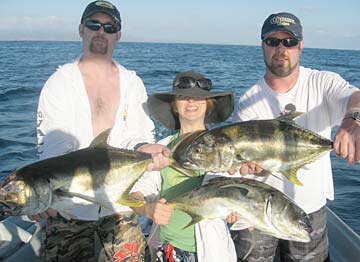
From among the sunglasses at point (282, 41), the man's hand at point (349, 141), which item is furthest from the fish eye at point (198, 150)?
the sunglasses at point (282, 41)

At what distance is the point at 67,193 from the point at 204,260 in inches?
49.0

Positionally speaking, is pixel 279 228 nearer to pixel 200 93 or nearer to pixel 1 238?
pixel 200 93

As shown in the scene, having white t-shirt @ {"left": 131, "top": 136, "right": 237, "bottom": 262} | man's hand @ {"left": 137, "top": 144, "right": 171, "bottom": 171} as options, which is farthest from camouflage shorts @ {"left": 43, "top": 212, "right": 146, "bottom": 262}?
man's hand @ {"left": 137, "top": 144, "right": 171, "bottom": 171}

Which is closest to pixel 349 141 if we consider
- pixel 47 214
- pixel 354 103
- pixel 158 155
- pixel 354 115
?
pixel 354 115

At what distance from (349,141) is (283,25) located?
157 cm

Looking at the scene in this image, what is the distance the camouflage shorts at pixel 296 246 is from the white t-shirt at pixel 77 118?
4.16 ft

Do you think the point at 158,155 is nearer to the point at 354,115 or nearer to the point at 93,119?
the point at 93,119

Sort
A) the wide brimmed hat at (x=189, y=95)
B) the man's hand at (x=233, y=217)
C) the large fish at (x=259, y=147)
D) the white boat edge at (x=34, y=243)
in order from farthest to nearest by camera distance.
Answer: the white boat edge at (x=34, y=243) < the wide brimmed hat at (x=189, y=95) < the large fish at (x=259, y=147) < the man's hand at (x=233, y=217)

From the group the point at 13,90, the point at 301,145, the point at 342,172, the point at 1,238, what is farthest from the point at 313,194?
the point at 13,90

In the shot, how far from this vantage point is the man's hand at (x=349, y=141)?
2.52m

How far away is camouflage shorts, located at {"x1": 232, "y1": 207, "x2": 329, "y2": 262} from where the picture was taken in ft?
11.9

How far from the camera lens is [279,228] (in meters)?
2.70

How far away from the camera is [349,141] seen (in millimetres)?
2553

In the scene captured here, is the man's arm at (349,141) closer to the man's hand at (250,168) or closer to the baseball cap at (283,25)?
the man's hand at (250,168)
